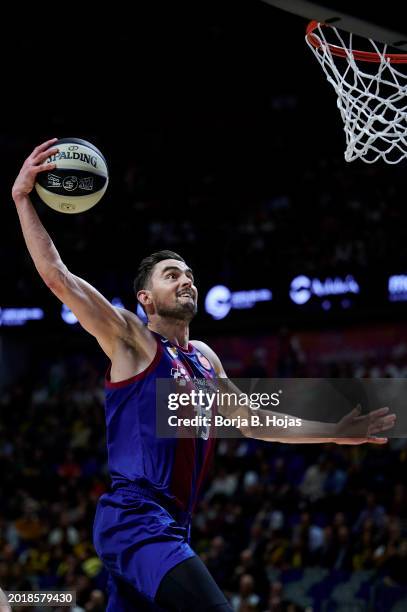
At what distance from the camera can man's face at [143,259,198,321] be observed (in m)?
4.35

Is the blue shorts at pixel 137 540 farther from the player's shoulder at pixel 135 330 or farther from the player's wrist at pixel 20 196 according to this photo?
the player's wrist at pixel 20 196

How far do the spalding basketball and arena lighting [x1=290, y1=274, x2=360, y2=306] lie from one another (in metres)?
8.56

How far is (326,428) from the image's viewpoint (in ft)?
15.1

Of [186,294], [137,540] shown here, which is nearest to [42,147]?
[186,294]

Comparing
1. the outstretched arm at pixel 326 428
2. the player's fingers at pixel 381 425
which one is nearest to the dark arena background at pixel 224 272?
the outstretched arm at pixel 326 428

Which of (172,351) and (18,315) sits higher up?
(18,315)

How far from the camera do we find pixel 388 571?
8.94m

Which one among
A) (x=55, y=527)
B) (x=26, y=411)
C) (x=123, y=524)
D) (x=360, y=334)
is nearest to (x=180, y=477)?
(x=123, y=524)

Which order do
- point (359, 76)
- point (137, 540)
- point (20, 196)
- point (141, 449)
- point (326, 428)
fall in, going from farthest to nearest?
point (359, 76) < point (326, 428) < point (20, 196) < point (141, 449) < point (137, 540)

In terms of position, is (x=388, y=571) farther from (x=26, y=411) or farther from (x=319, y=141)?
(x=26, y=411)

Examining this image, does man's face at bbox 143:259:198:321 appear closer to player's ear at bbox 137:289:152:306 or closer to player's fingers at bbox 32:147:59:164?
player's ear at bbox 137:289:152:306

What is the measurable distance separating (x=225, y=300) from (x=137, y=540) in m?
10.4

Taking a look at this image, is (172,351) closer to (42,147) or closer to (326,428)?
(326,428)

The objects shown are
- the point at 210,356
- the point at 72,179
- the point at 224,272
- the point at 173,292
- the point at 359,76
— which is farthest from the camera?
the point at 224,272
